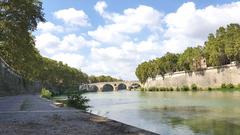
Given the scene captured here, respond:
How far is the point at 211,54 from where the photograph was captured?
8369 centimetres

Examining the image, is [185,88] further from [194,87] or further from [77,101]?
[77,101]

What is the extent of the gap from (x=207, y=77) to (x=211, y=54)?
9.37m

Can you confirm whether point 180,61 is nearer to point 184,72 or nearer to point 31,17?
point 184,72

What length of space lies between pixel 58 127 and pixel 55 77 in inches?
4760

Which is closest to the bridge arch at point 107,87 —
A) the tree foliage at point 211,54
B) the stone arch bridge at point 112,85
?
the stone arch bridge at point 112,85

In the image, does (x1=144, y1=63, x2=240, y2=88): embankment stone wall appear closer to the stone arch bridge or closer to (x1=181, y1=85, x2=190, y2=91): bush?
(x1=181, y1=85, x2=190, y2=91): bush

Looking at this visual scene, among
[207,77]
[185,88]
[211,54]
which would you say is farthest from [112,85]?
[211,54]

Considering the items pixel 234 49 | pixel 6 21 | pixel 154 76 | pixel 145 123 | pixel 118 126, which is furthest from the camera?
pixel 154 76

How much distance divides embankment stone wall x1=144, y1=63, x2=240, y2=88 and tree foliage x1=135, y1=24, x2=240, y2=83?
5.16 ft

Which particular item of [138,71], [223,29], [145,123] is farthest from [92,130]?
[138,71]

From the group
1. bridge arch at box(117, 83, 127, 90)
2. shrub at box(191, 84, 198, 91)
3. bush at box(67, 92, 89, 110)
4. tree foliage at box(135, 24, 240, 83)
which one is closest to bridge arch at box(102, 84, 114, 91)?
bridge arch at box(117, 83, 127, 90)

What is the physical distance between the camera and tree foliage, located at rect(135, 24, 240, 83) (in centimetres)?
7806

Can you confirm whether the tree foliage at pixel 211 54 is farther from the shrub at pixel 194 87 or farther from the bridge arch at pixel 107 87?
the bridge arch at pixel 107 87

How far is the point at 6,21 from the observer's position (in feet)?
135
